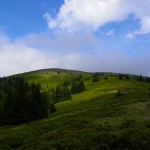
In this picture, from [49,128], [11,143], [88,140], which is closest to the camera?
[88,140]

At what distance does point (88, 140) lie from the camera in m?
29.0

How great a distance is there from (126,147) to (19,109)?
65.1 m

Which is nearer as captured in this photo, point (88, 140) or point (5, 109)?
point (88, 140)

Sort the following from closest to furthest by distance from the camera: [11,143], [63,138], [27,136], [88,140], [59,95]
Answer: [88,140]
[63,138]
[11,143]
[27,136]
[59,95]

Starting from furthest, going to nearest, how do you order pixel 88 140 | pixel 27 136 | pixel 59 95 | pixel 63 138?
pixel 59 95 < pixel 27 136 < pixel 63 138 < pixel 88 140

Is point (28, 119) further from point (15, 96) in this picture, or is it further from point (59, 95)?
point (59, 95)

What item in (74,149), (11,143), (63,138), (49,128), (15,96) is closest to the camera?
(74,149)

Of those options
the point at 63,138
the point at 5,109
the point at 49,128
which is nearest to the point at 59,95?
the point at 5,109

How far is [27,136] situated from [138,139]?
54.5 ft

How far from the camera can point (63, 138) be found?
3111 centimetres

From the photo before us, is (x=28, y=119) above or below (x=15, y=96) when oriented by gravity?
below

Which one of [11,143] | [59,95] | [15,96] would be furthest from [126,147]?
[59,95]

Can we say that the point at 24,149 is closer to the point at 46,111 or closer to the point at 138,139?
the point at 138,139

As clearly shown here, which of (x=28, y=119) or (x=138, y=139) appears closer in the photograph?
(x=138, y=139)
